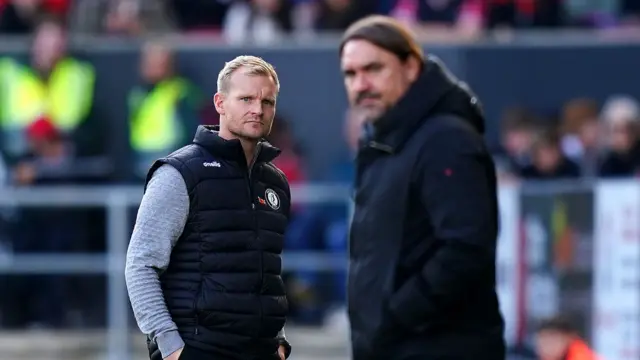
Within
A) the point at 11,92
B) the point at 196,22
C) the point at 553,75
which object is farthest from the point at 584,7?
the point at 11,92

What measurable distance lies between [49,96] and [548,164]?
A: 13.9ft

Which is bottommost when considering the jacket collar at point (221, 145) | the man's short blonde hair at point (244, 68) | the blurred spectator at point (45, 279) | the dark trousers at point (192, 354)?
the blurred spectator at point (45, 279)

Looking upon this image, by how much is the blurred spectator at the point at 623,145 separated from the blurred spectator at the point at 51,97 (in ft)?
14.0

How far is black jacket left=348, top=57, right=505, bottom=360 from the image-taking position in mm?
5125

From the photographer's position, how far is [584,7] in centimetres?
1397

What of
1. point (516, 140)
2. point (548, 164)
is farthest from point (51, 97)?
point (548, 164)

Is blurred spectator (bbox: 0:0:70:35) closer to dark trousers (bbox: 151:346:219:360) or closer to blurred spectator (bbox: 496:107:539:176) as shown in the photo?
blurred spectator (bbox: 496:107:539:176)

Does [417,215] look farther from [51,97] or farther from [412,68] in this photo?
[51,97]

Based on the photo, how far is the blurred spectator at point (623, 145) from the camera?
10396 millimetres

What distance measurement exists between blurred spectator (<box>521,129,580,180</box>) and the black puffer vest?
6.58 meters

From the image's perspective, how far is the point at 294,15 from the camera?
45.3 feet

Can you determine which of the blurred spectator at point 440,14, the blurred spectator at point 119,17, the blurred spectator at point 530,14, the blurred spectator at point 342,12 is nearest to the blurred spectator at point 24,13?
the blurred spectator at point 119,17

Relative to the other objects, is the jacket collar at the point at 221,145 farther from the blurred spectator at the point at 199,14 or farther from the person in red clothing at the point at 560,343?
Answer: the blurred spectator at the point at 199,14

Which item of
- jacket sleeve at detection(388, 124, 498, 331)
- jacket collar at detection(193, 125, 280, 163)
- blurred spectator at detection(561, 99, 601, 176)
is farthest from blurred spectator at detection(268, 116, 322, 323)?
jacket collar at detection(193, 125, 280, 163)
